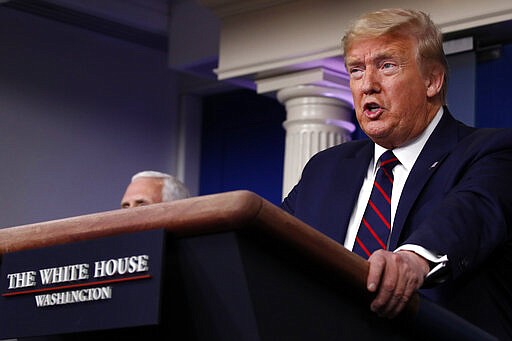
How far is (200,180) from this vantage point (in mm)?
5484

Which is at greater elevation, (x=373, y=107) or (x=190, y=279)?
(x=373, y=107)

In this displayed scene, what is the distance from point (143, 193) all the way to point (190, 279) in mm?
2649

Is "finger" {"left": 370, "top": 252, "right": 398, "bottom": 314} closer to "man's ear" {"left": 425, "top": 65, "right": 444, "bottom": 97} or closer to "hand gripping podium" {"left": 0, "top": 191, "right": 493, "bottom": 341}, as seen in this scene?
"hand gripping podium" {"left": 0, "top": 191, "right": 493, "bottom": 341}

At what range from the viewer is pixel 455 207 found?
1.48 meters

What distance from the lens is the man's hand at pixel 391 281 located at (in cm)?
122

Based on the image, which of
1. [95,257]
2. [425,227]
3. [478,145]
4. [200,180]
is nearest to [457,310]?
[425,227]

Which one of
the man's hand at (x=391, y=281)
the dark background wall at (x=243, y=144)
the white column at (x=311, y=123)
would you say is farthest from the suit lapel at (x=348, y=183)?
the dark background wall at (x=243, y=144)

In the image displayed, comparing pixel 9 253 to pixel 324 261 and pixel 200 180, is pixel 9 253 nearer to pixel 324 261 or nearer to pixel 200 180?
pixel 324 261

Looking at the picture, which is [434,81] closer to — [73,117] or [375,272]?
[375,272]

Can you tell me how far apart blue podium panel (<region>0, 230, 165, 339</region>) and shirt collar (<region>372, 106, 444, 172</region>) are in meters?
0.77

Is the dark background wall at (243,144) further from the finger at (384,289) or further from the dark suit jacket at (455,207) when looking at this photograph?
the finger at (384,289)

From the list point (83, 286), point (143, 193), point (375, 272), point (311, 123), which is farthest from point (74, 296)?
point (311, 123)

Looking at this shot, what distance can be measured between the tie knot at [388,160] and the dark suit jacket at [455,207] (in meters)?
0.04

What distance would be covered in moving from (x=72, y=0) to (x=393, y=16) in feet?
10.5
